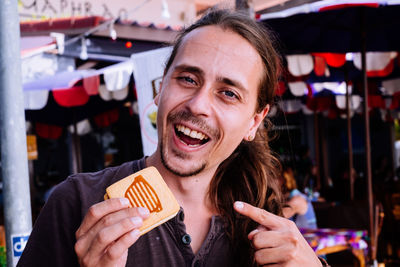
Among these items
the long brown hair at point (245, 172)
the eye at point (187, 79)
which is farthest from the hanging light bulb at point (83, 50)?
the eye at point (187, 79)

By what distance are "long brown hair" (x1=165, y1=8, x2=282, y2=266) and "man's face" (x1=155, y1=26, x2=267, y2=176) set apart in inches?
3.6

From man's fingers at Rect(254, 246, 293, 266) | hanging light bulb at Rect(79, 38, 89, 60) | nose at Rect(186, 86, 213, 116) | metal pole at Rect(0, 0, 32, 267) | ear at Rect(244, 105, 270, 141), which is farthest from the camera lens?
hanging light bulb at Rect(79, 38, 89, 60)

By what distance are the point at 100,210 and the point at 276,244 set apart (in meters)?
0.62

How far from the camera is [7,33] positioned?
2.34 meters

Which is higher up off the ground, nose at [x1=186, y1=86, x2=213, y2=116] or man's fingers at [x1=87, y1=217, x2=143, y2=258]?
nose at [x1=186, y1=86, x2=213, y2=116]

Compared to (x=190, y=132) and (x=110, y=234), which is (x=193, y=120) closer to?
(x=190, y=132)

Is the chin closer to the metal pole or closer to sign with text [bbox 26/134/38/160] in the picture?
the metal pole

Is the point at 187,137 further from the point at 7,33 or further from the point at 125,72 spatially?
the point at 125,72

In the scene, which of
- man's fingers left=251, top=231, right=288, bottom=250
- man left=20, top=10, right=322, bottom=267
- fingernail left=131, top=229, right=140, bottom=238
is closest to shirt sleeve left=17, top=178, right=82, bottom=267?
man left=20, top=10, right=322, bottom=267

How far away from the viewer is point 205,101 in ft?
5.70

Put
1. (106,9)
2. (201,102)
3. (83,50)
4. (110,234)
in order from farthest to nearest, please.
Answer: (106,9) → (83,50) → (201,102) → (110,234)

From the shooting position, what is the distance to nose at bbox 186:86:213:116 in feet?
5.62

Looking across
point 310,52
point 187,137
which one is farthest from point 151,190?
point 310,52

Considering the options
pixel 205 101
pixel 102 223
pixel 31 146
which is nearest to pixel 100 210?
pixel 102 223
